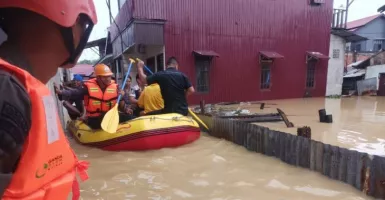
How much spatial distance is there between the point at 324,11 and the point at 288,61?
13.0ft

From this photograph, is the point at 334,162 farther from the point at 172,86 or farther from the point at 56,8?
the point at 56,8

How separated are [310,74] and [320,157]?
526 inches

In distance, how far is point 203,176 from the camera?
416 cm

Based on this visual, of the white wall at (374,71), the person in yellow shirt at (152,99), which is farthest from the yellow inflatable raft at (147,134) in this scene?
the white wall at (374,71)

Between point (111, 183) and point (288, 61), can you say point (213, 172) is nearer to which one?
point (111, 183)

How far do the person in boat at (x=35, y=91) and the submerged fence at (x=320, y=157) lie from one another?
3511 millimetres

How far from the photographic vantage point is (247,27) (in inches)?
550

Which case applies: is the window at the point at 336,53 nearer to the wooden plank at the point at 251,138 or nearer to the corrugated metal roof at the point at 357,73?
the corrugated metal roof at the point at 357,73

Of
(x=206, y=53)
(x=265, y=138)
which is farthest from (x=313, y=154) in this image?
(x=206, y=53)

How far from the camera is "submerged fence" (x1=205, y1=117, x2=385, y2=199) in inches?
132

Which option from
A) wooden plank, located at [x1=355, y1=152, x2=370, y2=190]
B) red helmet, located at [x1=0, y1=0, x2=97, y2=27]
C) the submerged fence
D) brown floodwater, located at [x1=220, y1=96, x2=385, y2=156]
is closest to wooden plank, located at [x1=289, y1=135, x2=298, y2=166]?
the submerged fence

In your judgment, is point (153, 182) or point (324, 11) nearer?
point (153, 182)

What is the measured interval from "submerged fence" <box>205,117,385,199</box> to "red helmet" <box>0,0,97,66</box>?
139 inches

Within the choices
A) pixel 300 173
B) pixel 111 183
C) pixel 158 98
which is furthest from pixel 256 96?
pixel 111 183
